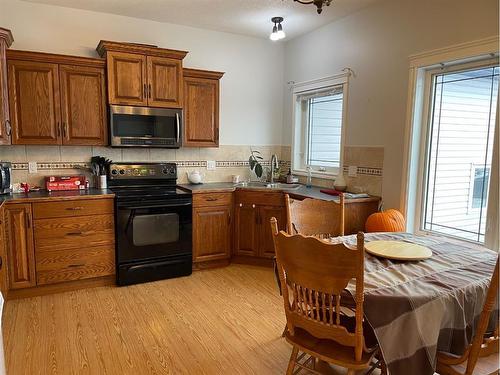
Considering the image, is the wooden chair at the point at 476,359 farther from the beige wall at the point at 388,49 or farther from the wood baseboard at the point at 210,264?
the wood baseboard at the point at 210,264

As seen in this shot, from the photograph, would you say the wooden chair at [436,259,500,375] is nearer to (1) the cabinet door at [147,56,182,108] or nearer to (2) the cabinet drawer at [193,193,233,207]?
(2) the cabinet drawer at [193,193,233,207]

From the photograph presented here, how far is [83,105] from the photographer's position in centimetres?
333

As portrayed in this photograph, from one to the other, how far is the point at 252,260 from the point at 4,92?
9.02 ft

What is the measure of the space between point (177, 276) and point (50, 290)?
110cm

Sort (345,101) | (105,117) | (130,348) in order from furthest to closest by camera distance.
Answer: (345,101) < (105,117) < (130,348)

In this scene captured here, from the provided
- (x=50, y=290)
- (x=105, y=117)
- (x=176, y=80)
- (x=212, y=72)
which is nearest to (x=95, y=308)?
(x=50, y=290)

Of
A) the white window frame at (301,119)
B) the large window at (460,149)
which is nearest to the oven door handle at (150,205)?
the white window frame at (301,119)

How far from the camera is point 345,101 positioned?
3.64 meters

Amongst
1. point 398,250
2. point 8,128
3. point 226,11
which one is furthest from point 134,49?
point 398,250

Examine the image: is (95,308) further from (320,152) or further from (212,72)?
(320,152)

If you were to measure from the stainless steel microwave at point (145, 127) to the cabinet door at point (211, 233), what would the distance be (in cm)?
77

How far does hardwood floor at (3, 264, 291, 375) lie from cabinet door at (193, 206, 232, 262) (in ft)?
1.23

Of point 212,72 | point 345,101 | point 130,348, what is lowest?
point 130,348

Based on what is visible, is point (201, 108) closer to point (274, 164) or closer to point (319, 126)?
point (274, 164)
